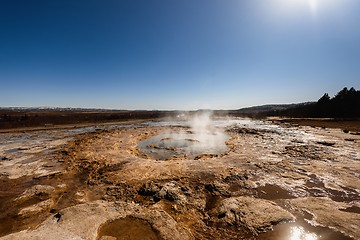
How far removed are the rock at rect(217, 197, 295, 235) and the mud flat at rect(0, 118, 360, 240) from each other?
0.03m

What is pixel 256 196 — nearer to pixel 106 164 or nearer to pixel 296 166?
pixel 296 166

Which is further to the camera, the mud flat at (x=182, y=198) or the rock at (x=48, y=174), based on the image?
the rock at (x=48, y=174)

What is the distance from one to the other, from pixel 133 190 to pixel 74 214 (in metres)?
2.37

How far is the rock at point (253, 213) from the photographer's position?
5391 mm

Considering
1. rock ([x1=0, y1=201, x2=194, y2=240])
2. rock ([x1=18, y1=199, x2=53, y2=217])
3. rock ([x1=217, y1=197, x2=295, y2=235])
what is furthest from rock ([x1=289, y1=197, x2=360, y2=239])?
rock ([x1=18, y1=199, x2=53, y2=217])

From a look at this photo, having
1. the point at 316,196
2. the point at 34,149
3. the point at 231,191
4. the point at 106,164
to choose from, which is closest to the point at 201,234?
the point at 231,191

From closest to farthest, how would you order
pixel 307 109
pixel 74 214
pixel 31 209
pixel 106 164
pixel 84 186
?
pixel 74 214 → pixel 31 209 → pixel 84 186 → pixel 106 164 → pixel 307 109

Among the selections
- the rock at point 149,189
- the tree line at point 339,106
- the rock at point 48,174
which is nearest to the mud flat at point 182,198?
the rock at point 149,189

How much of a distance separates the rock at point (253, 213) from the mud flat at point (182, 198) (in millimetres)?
29

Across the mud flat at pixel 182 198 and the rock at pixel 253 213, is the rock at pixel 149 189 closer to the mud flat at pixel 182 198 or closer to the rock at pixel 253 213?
the mud flat at pixel 182 198

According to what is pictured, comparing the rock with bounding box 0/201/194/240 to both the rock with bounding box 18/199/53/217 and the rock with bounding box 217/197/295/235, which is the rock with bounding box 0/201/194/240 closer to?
the rock with bounding box 18/199/53/217

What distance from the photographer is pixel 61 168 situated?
1085cm

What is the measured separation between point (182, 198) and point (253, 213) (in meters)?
2.53

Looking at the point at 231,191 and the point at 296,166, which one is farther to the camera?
the point at 296,166
